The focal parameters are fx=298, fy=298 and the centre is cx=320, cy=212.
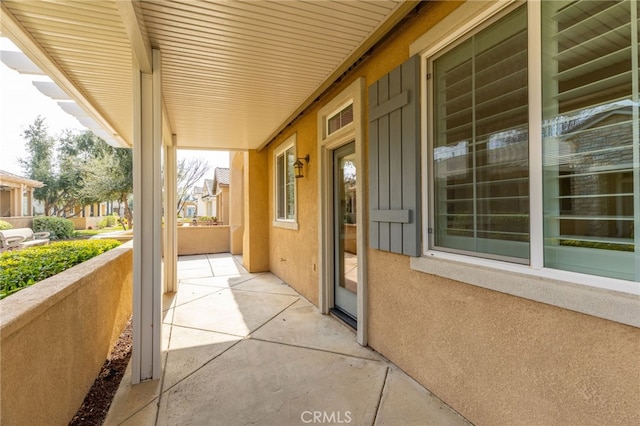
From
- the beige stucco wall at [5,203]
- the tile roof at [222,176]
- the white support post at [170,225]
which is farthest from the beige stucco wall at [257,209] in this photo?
the beige stucco wall at [5,203]

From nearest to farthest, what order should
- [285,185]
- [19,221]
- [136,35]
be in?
[136,35]
[285,185]
[19,221]

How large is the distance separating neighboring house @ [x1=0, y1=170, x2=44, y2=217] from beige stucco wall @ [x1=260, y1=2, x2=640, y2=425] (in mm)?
19054

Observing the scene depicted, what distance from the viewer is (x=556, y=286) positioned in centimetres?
153

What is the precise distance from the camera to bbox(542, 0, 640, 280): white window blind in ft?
4.52

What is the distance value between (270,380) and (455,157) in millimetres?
2370

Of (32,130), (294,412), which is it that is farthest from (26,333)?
(32,130)

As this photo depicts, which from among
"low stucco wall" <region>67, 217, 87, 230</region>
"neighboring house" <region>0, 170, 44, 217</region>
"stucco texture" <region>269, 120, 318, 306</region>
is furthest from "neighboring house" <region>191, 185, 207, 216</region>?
"stucco texture" <region>269, 120, 318, 306</region>

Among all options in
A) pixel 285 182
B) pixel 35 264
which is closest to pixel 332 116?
pixel 285 182

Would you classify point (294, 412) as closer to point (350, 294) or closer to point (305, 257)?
point (350, 294)

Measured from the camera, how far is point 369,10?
88.0 inches

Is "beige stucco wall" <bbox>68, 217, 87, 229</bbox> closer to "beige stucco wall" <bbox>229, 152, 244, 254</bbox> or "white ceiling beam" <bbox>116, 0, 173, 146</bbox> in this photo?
"beige stucco wall" <bbox>229, 152, 244, 254</bbox>

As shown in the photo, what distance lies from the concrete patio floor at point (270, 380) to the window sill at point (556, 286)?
1019 mm

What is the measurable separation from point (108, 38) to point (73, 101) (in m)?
2.00

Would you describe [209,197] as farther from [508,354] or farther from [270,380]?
[508,354]
